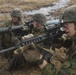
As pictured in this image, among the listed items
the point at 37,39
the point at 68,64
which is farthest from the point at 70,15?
the point at 37,39

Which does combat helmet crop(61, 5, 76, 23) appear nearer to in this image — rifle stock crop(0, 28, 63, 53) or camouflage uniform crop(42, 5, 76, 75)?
camouflage uniform crop(42, 5, 76, 75)

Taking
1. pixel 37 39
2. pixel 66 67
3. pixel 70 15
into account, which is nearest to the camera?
pixel 66 67

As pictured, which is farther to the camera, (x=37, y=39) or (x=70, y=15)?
(x=37, y=39)

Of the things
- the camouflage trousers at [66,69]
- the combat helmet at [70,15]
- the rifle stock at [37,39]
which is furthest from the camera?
the rifle stock at [37,39]

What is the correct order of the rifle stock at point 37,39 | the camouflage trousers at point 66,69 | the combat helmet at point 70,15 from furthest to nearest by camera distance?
the rifle stock at point 37,39, the combat helmet at point 70,15, the camouflage trousers at point 66,69

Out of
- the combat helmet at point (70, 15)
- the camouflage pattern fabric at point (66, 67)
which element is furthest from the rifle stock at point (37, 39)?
the combat helmet at point (70, 15)

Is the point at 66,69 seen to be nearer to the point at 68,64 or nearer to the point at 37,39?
the point at 68,64

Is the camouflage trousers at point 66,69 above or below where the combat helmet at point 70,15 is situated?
below

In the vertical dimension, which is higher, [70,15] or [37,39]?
[70,15]

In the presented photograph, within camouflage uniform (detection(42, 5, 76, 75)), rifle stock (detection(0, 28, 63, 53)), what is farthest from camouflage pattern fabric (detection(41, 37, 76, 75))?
rifle stock (detection(0, 28, 63, 53))

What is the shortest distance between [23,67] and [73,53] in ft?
11.5

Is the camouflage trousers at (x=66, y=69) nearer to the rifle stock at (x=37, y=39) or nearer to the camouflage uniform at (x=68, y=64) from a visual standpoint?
the camouflage uniform at (x=68, y=64)

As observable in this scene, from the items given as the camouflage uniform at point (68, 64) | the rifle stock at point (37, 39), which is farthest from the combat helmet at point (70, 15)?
the rifle stock at point (37, 39)

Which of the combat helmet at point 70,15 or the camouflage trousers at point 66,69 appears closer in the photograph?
the camouflage trousers at point 66,69
